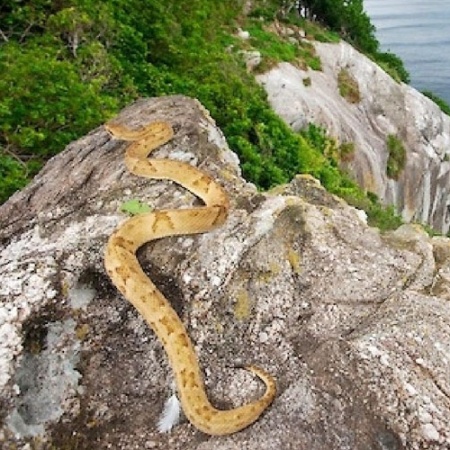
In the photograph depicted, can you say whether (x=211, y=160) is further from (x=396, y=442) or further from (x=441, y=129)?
(x=441, y=129)

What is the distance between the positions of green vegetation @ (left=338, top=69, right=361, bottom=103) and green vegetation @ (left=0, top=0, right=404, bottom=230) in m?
1.71

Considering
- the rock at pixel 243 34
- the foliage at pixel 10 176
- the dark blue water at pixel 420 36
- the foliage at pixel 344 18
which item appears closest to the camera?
the foliage at pixel 10 176

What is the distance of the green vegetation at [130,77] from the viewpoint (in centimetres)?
1180

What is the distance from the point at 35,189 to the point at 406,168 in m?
28.6

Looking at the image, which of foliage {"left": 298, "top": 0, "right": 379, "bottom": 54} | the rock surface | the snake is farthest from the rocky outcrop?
the rock surface

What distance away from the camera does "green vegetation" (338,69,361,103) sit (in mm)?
34344

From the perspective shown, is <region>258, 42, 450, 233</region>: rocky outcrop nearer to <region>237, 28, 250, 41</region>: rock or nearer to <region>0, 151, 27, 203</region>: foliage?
<region>237, 28, 250, 41</region>: rock

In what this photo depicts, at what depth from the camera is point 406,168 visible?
3409cm

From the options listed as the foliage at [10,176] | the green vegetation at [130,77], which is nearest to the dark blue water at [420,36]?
the green vegetation at [130,77]

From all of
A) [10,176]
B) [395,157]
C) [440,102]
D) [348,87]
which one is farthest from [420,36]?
[10,176]

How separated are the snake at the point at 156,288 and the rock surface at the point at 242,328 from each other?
10 cm

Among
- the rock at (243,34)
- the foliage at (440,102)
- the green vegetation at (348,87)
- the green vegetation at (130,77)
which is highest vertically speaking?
the green vegetation at (130,77)

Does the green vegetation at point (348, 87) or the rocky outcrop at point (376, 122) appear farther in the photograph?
the green vegetation at point (348, 87)

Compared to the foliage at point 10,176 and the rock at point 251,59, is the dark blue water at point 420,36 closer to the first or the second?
the rock at point 251,59
